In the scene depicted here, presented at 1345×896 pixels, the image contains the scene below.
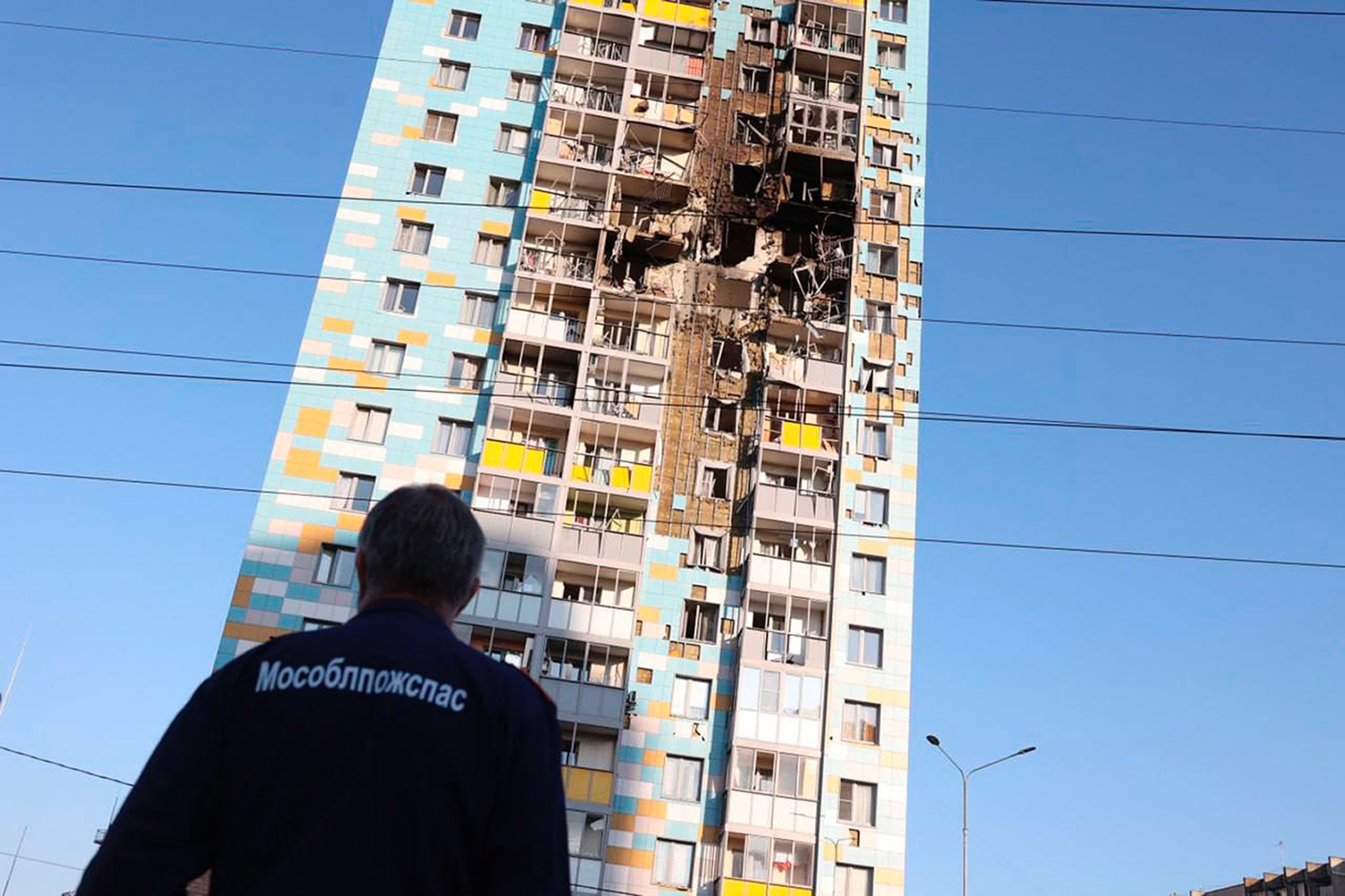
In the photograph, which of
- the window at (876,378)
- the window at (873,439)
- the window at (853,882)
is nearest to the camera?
the window at (853,882)

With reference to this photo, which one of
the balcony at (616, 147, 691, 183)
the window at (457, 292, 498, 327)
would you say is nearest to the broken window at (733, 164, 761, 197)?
the balcony at (616, 147, 691, 183)

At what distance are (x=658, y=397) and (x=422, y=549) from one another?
40506 mm

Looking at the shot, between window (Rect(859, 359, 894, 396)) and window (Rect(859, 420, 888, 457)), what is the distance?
4.67 feet

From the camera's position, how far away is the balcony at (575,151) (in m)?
47.6

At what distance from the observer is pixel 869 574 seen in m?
43.9

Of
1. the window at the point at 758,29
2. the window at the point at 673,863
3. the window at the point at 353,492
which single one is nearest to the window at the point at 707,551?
the window at the point at 673,863

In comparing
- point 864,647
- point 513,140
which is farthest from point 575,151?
point 864,647

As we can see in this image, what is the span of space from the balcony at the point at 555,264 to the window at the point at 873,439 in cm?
1169

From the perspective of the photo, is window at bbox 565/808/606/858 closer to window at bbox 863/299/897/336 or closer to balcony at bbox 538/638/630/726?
balcony at bbox 538/638/630/726

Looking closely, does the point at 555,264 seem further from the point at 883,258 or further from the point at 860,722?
the point at 860,722

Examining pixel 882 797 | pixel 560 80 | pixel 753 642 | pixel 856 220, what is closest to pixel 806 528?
pixel 753 642

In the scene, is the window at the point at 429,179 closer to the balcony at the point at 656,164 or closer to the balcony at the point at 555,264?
the balcony at the point at 555,264

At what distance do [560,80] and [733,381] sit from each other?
47.9 feet

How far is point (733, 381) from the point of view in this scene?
46750mm
